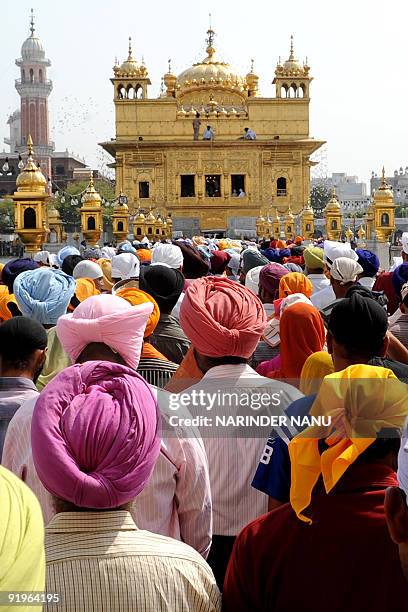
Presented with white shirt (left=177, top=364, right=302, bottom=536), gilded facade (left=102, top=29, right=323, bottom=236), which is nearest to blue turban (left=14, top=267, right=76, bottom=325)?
white shirt (left=177, top=364, right=302, bottom=536)

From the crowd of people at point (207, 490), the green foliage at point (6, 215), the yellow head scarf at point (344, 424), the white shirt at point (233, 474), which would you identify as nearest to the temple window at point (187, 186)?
the green foliage at point (6, 215)

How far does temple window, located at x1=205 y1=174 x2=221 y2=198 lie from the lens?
53938 mm

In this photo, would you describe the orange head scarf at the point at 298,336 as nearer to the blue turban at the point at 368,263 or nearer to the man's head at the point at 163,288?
the man's head at the point at 163,288

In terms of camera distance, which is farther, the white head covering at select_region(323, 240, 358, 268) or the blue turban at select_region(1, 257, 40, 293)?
the blue turban at select_region(1, 257, 40, 293)

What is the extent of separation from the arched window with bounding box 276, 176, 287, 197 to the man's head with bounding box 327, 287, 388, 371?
50.1 metres

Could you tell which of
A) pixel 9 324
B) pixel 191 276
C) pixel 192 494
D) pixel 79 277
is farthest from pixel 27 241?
pixel 192 494

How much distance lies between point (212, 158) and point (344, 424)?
2023 inches

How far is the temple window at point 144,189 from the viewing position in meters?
53.9

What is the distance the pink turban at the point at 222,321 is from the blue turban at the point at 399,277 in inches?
153

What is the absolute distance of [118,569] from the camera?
92.7 inches

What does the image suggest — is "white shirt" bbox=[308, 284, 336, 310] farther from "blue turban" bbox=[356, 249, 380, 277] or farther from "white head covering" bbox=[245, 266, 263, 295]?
"blue turban" bbox=[356, 249, 380, 277]

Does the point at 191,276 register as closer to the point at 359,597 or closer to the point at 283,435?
the point at 283,435

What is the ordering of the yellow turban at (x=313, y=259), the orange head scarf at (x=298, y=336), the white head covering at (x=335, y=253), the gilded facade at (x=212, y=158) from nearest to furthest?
the orange head scarf at (x=298, y=336) < the white head covering at (x=335, y=253) < the yellow turban at (x=313, y=259) < the gilded facade at (x=212, y=158)

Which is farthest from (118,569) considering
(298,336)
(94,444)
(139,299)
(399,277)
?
(399,277)
